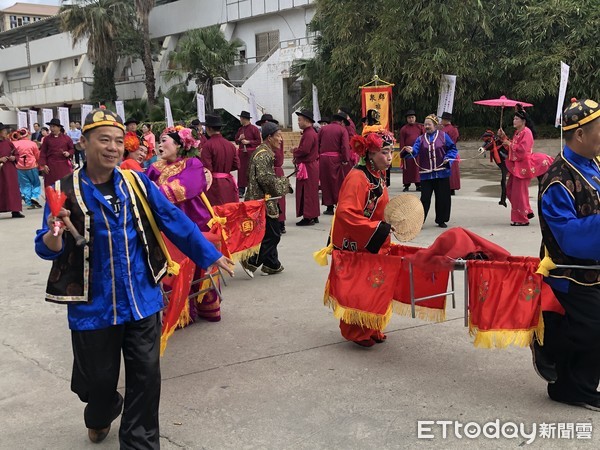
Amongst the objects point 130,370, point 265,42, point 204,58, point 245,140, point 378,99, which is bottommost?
point 130,370

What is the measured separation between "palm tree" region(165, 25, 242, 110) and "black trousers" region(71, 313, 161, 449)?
2758cm

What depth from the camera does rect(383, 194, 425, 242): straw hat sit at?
14.4 ft

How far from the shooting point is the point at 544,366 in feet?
12.0

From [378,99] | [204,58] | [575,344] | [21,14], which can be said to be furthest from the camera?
[21,14]

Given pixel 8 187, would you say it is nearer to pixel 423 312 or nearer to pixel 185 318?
pixel 185 318

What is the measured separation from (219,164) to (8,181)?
18.9 ft

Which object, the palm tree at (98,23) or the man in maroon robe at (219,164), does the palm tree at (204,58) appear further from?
the man in maroon robe at (219,164)

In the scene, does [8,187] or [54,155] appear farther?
[54,155]

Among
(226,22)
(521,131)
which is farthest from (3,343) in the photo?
(226,22)

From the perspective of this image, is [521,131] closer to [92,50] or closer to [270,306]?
[270,306]

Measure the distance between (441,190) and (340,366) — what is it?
5925 mm

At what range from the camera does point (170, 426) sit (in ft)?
11.6

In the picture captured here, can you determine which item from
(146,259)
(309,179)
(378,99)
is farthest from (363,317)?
(378,99)

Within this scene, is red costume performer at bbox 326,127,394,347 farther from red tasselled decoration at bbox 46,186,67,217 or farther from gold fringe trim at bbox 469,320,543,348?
red tasselled decoration at bbox 46,186,67,217
